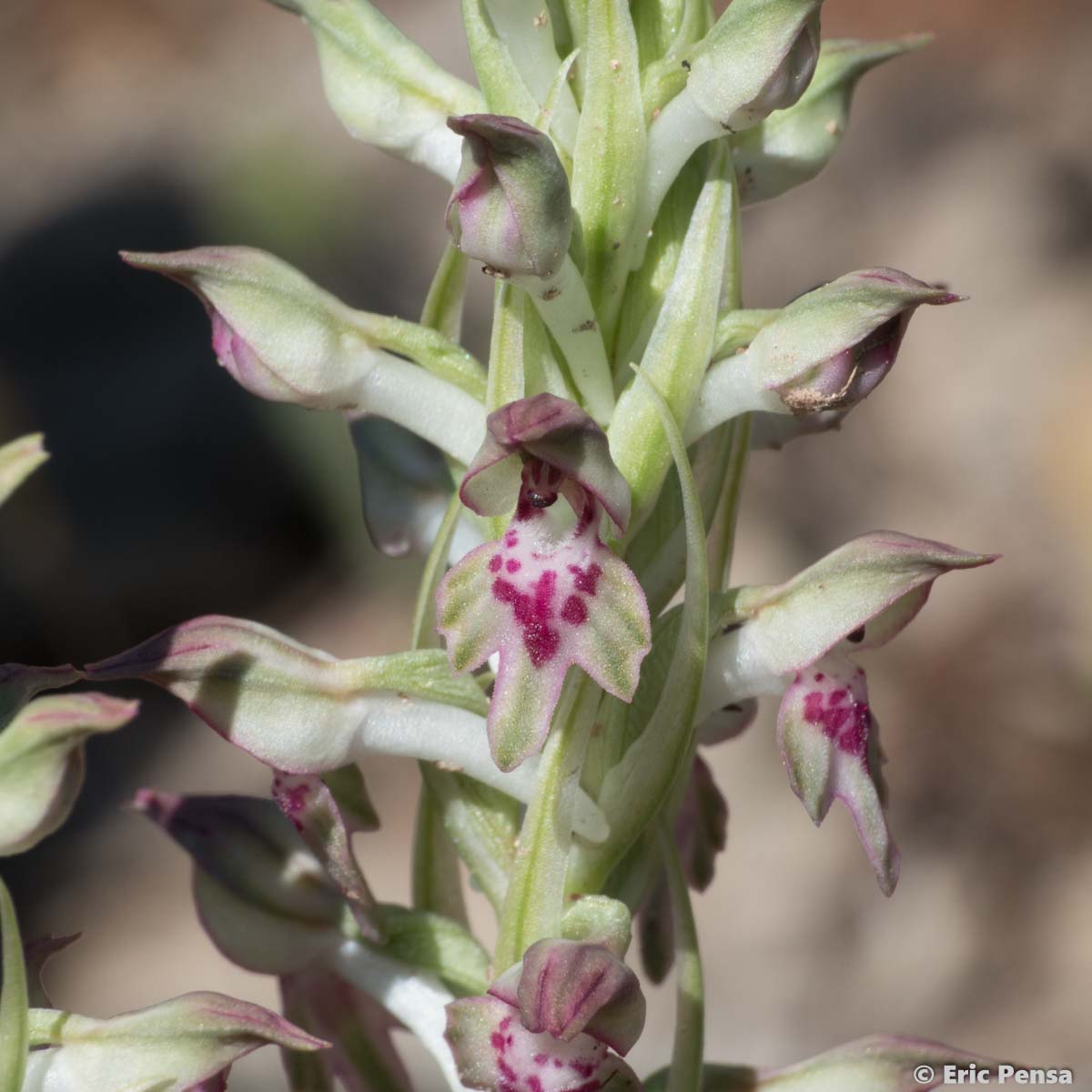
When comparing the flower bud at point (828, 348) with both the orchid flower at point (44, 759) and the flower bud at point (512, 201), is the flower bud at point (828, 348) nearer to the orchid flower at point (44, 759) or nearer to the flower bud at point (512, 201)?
the flower bud at point (512, 201)

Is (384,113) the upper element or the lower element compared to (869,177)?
upper

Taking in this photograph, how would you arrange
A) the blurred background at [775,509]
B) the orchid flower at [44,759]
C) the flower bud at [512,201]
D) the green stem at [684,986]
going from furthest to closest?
1. the blurred background at [775,509]
2. the green stem at [684,986]
3. the flower bud at [512,201]
4. the orchid flower at [44,759]

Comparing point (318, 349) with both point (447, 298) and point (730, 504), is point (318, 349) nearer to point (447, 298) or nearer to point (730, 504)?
point (447, 298)

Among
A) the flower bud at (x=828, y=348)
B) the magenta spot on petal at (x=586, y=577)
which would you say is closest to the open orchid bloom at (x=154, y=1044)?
the magenta spot on petal at (x=586, y=577)

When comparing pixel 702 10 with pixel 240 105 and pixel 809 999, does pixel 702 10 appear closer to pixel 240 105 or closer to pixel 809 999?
pixel 809 999

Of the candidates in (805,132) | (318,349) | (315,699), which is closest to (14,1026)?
(315,699)

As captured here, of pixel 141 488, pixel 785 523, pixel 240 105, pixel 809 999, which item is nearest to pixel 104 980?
pixel 141 488

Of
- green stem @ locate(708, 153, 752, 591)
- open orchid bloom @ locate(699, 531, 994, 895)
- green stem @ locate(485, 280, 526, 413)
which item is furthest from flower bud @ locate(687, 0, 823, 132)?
open orchid bloom @ locate(699, 531, 994, 895)
